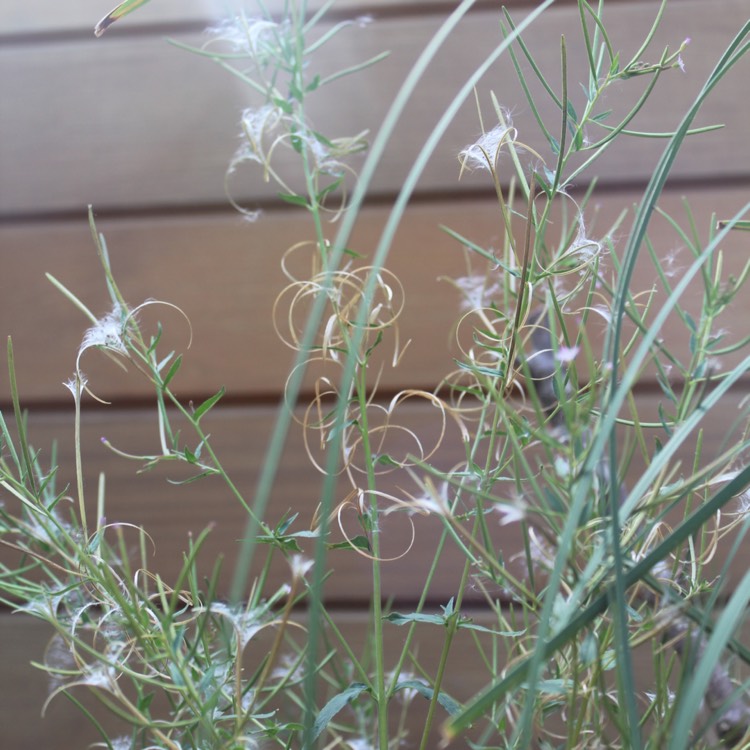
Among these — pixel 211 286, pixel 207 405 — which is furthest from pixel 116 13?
pixel 211 286

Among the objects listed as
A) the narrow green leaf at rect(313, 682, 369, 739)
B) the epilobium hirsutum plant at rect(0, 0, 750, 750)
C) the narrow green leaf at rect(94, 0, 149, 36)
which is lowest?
the narrow green leaf at rect(313, 682, 369, 739)

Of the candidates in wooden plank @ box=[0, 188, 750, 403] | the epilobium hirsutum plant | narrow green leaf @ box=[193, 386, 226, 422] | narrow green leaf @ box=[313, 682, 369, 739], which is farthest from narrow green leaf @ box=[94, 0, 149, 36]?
wooden plank @ box=[0, 188, 750, 403]

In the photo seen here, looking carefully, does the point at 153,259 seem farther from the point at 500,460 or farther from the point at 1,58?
the point at 500,460

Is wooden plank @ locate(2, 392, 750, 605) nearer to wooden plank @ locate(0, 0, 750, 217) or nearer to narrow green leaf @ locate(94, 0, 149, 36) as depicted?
wooden plank @ locate(0, 0, 750, 217)

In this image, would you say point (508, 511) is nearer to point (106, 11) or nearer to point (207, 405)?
point (207, 405)

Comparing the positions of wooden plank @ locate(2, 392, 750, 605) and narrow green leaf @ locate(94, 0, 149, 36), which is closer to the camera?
narrow green leaf @ locate(94, 0, 149, 36)

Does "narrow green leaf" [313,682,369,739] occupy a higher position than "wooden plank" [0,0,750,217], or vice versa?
"wooden plank" [0,0,750,217]
